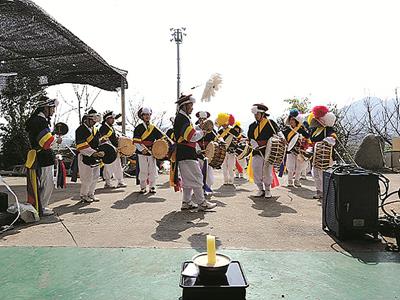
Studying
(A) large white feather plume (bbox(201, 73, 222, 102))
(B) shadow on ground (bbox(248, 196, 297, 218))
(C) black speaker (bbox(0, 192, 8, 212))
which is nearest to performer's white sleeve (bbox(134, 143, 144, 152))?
(A) large white feather plume (bbox(201, 73, 222, 102))

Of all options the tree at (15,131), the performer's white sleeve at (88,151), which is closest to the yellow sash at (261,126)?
the performer's white sleeve at (88,151)

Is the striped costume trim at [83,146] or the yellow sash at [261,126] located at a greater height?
Result: the yellow sash at [261,126]

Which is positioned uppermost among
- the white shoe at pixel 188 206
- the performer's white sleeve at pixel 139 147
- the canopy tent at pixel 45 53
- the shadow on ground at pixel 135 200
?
the canopy tent at pixel 45 53

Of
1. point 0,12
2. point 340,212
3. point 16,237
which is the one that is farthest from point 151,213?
point 0,12

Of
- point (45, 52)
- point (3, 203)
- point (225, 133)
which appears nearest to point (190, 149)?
point (3, 203)

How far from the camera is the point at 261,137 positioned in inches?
319

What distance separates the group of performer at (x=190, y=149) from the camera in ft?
21.6

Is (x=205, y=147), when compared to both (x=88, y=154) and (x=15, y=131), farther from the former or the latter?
(x=15, y=131)

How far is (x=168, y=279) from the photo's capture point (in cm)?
386

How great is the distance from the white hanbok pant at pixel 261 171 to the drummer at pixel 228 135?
2239 mm

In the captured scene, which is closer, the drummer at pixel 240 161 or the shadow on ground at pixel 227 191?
the shadow on ground at pixel 227 191

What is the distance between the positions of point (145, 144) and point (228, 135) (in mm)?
2695

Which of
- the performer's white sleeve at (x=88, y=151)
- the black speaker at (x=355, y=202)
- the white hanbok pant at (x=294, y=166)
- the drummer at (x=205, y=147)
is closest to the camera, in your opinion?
the black speaker at (x=355, y=202)

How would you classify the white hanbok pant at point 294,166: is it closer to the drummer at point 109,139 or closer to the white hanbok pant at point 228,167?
the white hanbok pant at point 228,167
